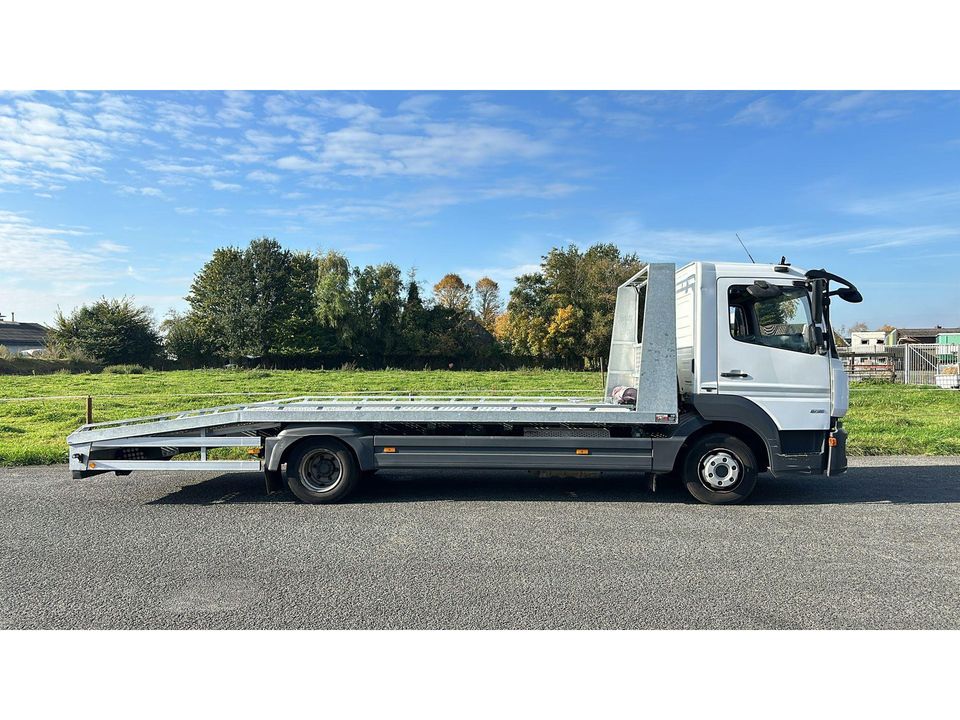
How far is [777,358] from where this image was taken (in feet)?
24.6

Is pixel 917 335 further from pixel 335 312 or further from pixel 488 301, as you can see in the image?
pixel 335 312

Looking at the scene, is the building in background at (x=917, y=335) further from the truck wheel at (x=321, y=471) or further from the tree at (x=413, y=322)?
the truck wheel at (x=321, y=471)

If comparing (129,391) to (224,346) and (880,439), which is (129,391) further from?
(224,346)

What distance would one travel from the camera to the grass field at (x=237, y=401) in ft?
37.7

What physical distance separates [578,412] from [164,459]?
15.8ft

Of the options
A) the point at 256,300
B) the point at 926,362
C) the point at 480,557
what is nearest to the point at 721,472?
the point at 480,557

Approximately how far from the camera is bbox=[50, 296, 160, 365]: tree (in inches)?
1753

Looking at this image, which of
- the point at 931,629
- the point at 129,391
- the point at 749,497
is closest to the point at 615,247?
the point at 129,391

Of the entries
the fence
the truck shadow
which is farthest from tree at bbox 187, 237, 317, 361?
the truck shadow

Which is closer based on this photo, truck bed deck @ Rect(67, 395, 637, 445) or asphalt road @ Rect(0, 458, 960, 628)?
asphalt road @ Rect(0, 458, 960, 628)

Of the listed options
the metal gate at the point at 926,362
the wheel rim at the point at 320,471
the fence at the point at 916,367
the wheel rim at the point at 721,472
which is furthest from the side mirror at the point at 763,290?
the metal gate at the point at 926,362

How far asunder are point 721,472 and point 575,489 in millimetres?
1707

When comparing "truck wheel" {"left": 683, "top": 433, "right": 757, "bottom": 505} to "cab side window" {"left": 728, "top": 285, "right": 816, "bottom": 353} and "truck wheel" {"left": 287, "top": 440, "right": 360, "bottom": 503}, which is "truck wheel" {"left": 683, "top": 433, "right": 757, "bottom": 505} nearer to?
"cab side window" {"left": 728, "top": 285, "right": 816, "bottom": 353}

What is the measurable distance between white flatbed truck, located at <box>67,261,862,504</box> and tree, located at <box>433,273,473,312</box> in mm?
43147
